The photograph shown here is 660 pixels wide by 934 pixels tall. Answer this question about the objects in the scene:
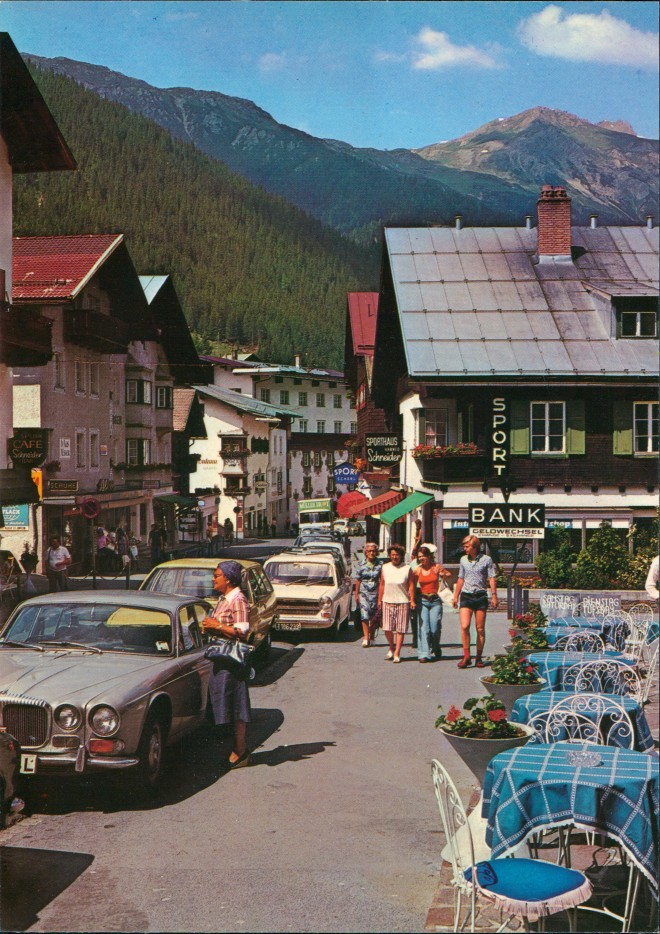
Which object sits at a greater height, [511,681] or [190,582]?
[190,582]

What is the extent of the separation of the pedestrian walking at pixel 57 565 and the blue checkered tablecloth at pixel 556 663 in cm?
409

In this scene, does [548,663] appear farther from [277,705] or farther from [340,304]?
[340,304]

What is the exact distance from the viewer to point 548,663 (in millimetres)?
8805

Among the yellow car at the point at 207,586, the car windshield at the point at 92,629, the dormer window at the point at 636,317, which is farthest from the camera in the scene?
the yellow car at the point at 207,586

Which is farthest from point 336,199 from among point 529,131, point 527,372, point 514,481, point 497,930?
point 497,930

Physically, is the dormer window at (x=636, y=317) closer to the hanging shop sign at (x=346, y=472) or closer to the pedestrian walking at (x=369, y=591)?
the pedestrian walking at (x=369, y=591)

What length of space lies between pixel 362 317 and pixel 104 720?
35.7 feet

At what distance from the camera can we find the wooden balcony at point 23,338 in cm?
733

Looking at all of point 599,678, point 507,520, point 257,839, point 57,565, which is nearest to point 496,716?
point 257,839

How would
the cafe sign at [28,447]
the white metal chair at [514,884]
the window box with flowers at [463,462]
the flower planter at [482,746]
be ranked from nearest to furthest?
the white metal chair at [514,884]
the flower planter at [482,746]
the cafe sign at [28,447]
the window box with flowers at [463,462]

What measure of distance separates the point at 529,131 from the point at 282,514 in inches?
413

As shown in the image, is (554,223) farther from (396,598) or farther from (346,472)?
(346,472)

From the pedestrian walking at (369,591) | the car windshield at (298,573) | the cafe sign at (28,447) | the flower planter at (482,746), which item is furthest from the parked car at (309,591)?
the flower planter at (482,746)

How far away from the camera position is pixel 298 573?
1791 cm
